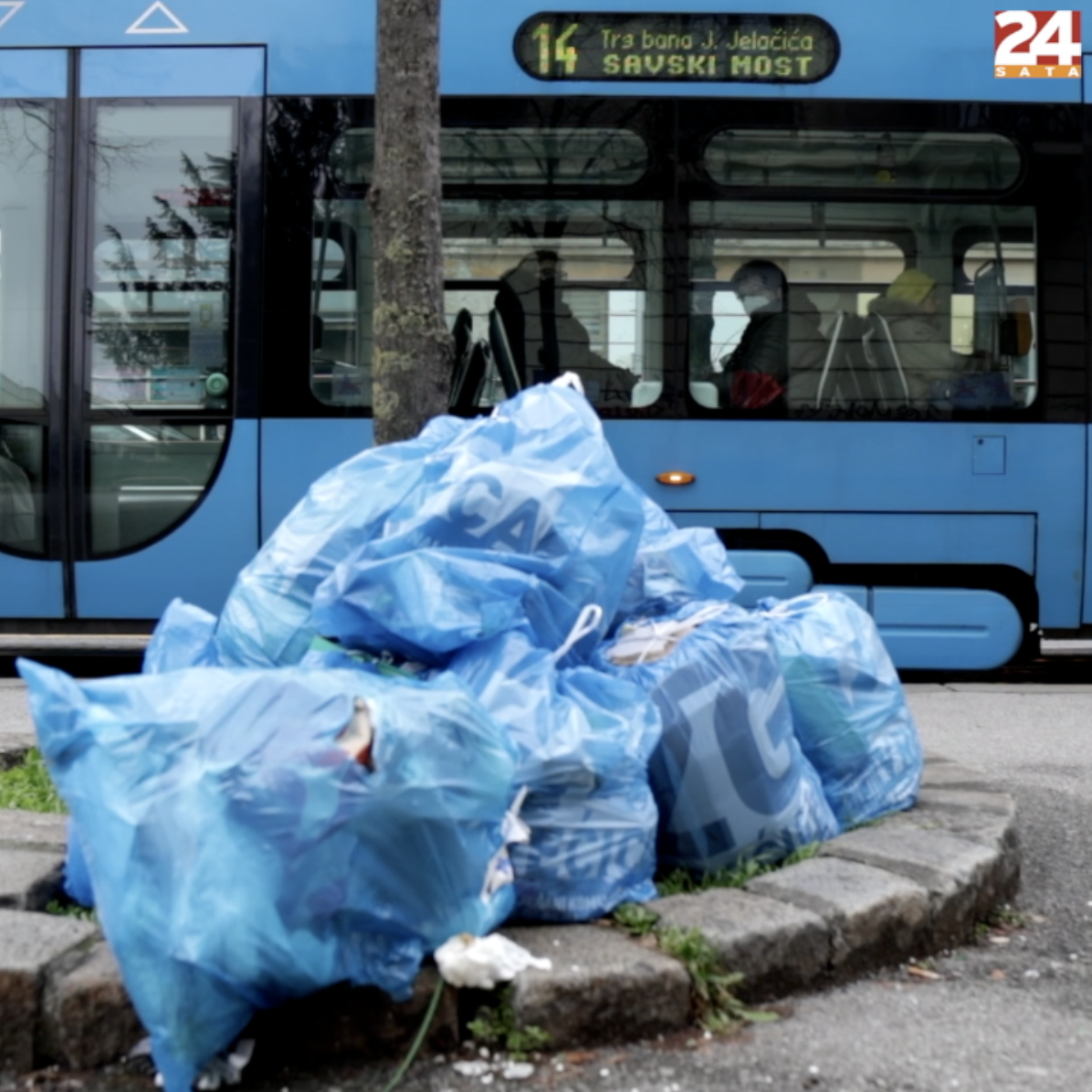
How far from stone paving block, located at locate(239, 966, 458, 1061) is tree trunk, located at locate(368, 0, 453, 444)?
207cm

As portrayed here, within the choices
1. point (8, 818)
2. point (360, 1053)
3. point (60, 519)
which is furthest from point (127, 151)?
point (360, 1053)

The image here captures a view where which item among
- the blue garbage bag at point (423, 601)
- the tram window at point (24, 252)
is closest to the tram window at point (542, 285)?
the tram window at point (24, 252)

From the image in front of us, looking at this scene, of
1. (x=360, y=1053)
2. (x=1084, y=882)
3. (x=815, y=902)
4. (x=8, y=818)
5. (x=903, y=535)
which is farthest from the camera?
(x=903, y=535)

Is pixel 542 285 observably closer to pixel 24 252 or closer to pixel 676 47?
pixel 676 47

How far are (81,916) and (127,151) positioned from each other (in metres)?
5.53

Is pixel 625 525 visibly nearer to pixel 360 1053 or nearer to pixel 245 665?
pixel 245 665

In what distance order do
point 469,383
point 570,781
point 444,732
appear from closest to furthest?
point 444,732
point 570,781
point 469,383

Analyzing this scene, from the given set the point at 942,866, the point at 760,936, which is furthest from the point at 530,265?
the point at 760,936

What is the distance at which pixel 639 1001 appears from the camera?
2.60 meters

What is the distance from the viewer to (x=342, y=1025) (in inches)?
99.3

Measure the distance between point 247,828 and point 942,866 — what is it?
1.57 meters

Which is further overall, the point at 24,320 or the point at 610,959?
the point at 24,320

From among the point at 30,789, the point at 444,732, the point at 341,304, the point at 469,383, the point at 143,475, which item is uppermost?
the point at 341,304

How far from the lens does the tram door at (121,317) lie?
300 inches
